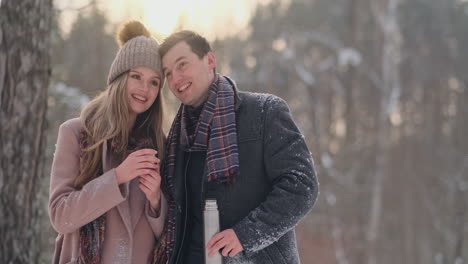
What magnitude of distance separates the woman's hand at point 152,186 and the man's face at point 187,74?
413 mm

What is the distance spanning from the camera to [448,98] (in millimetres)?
19328

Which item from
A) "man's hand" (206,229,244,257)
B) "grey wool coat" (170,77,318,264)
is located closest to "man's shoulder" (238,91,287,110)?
"grey wool coat" (170,77,318,264)

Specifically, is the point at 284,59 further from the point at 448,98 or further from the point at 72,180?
the point at 72,180

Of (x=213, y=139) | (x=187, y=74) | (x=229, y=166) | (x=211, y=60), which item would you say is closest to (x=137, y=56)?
(x=187, y=74)

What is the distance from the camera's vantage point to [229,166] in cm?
237

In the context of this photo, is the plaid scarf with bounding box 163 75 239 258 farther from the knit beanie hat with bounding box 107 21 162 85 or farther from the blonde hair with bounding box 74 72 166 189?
the knit beanie hat with bounding box 107 21 162 85

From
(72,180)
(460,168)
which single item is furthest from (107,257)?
(460,168)

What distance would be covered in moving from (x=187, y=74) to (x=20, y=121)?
Result: 113 centimetres

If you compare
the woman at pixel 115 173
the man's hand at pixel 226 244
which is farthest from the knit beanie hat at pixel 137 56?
the man's hand at pixel 226 244

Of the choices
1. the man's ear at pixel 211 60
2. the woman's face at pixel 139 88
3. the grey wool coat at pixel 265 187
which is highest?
the man's ear at pixel 211 60

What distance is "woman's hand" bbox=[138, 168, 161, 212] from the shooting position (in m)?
2.43

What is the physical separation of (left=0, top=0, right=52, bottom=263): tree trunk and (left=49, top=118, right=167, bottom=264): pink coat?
2.15 ft

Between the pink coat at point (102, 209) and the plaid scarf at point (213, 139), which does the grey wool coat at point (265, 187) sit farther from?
the pink coat at point (102, 209)

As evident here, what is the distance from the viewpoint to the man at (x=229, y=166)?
226cm
